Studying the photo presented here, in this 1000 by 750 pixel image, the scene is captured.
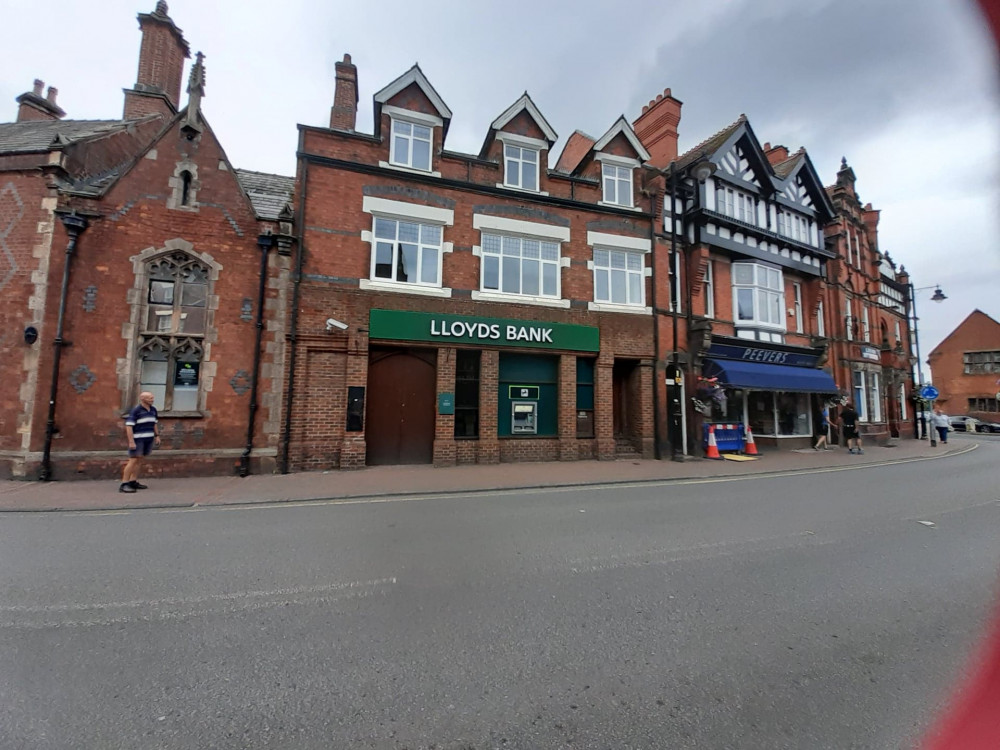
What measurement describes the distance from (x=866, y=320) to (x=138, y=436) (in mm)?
28535

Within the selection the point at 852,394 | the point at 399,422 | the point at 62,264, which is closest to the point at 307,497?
the point at 399,422

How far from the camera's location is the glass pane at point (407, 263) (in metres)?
11.7

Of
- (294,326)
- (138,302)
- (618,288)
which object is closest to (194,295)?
(138,302)

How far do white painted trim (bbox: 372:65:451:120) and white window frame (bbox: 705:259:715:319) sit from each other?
10167mm

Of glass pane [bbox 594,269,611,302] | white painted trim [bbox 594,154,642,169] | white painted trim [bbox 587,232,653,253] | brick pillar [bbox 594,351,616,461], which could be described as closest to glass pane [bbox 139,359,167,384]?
brick pillar [bbox 594,351,616,461]

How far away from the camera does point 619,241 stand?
1376 centimetres

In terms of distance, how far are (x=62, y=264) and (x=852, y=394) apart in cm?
2668

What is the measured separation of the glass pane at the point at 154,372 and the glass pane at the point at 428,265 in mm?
6351

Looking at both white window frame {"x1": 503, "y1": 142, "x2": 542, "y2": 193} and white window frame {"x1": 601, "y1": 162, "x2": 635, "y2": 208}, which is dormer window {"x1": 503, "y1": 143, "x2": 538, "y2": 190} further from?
white window frame {"x1": 601, "y1": 162, "x2": 635, "y2": 208}

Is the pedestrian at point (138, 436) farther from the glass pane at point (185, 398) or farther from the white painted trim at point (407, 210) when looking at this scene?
the white painted trim at point (407, 210)

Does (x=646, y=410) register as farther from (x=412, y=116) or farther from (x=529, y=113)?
(x=412, y=116)

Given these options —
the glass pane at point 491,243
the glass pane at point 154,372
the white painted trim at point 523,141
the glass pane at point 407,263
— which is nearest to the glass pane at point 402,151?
the glass pane at point 407,263

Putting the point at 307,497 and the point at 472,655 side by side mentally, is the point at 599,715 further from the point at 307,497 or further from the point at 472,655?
the point at 307,497

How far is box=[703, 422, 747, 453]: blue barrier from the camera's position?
571 inches
